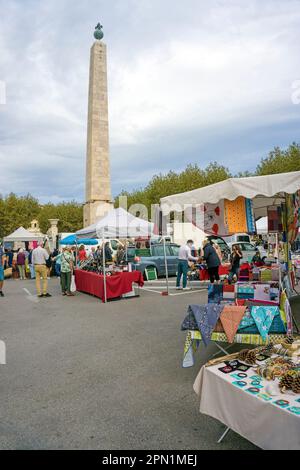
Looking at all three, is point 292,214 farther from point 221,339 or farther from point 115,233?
point 115,233

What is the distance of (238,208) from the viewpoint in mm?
5848

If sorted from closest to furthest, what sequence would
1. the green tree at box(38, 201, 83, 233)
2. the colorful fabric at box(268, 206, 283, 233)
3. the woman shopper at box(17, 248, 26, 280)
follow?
1. the colorful fabric at box(268, 206, 283, 233)
2. the woman shopper at box(17, 248, 26, 280)
3. the green tree at box(38, 201, 83, 233)

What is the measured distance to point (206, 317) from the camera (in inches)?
149

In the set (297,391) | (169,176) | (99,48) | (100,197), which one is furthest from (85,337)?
(169,176)

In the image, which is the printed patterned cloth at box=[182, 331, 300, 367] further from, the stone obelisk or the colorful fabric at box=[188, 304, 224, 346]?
the stone obelisk

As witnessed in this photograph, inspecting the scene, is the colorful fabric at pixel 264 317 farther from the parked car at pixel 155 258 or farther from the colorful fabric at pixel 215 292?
the parked car at pixel 155 258

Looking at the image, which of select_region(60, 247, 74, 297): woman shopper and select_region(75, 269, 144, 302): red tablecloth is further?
select_region(60, 247, 74, 297): woman shopper

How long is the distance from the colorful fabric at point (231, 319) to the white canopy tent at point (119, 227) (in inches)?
248

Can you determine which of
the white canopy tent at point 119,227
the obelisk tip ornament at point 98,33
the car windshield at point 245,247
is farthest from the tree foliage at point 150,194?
the white canopy tent at point 119,227

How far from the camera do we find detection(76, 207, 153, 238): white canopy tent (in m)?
9.78

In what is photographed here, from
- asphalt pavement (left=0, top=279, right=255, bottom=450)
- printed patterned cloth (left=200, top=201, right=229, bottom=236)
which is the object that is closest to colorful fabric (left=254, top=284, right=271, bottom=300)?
asphalt pavement (left=0, top=279, right=255, bottom=450)

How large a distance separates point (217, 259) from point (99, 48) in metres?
18.3

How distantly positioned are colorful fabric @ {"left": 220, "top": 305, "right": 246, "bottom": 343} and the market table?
944 mm

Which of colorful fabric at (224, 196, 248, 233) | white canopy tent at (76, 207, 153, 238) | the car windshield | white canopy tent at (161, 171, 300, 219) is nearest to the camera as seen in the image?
white canopy tent at (161, 171, 300, 219)
